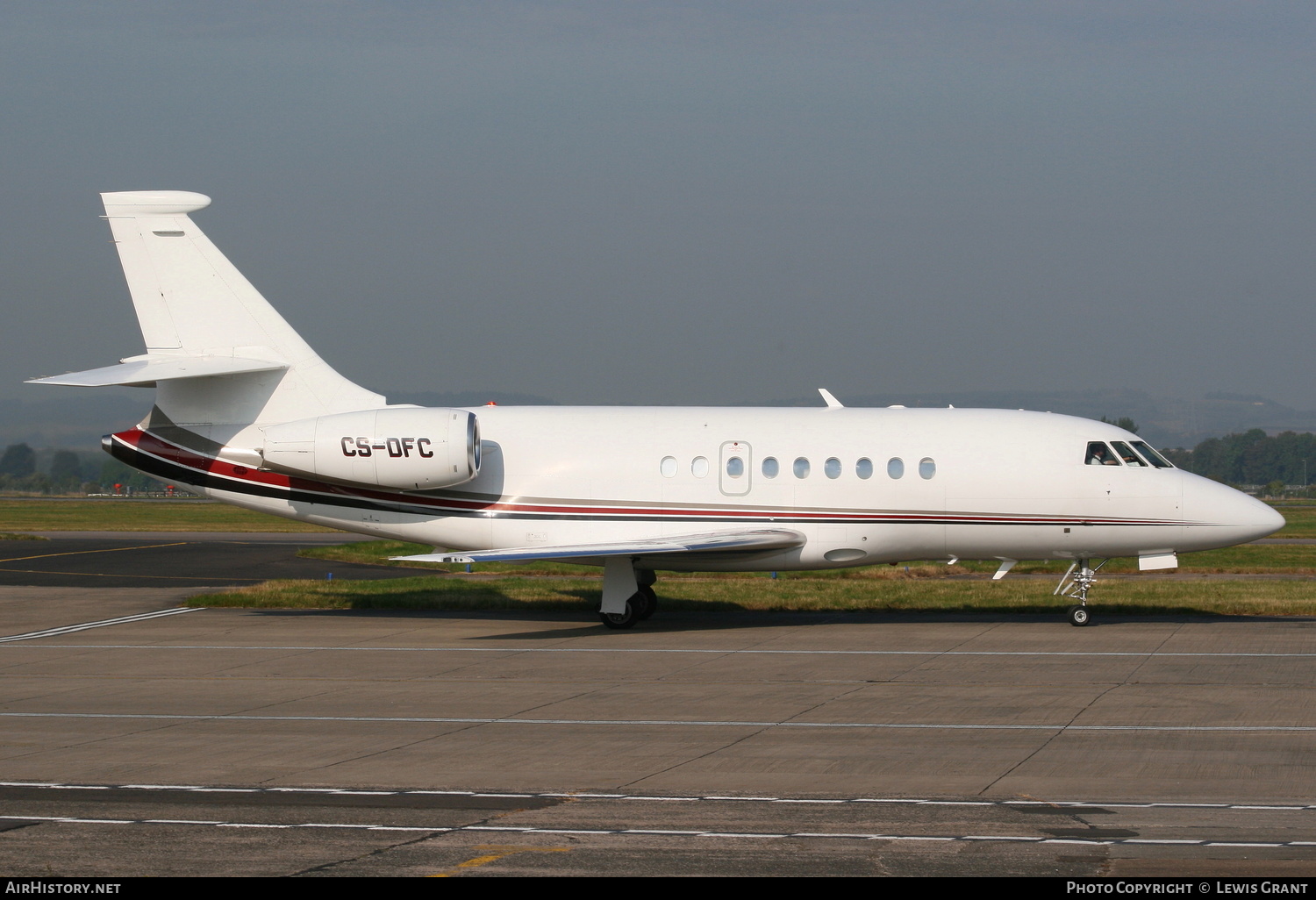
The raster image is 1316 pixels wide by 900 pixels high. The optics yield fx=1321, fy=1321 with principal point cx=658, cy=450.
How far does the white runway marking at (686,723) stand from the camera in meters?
13.5

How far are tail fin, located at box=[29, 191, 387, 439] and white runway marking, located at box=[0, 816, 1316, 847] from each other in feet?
46.0

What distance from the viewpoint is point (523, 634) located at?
22.0 meters

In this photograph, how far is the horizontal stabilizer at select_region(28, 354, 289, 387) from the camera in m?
21.0

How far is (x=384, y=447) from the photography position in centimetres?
2228

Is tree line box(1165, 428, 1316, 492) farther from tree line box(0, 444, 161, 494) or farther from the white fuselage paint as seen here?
the white fuselage paint

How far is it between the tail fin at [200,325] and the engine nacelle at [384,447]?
97cm

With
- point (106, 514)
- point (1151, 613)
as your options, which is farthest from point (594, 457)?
point (106, 514)

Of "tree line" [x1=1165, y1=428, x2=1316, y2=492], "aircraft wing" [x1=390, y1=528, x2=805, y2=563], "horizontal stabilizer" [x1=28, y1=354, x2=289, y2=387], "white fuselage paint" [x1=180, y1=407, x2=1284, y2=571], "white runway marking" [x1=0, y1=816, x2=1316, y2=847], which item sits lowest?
"tree line" [x1=1165, y1=428, x2=1316, y2=492]

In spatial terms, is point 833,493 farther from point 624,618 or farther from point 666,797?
point 666,797

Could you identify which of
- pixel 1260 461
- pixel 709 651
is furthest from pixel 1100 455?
pixel 1260 461

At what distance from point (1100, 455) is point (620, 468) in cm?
805

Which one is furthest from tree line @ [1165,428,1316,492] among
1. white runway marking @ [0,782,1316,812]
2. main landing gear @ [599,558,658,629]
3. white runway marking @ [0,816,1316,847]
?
white runway marking @ [0,816,1316,847]
